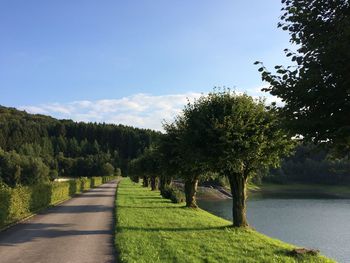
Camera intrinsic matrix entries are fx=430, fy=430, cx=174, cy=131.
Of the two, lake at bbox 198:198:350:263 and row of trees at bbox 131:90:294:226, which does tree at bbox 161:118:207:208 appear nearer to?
lake at bbox 198:198:350:263

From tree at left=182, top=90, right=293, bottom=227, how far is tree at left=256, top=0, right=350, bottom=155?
11.0m

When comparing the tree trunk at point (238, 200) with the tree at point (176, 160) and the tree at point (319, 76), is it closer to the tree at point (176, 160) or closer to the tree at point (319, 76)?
the tree at point (176, 160)

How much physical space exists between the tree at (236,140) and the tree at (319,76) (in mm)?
10963

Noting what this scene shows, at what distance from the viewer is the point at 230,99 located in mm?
24203

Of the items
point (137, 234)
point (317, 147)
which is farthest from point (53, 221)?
point (317, 147)

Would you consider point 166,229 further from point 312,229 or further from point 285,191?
point 285,191

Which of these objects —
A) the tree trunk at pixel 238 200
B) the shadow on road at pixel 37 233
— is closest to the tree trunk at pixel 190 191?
the tree trunk at pixel 238 200

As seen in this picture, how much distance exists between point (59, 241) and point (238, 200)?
990cm

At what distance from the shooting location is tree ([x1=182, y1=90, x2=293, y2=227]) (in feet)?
71.5

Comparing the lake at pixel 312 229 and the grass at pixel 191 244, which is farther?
the lake at pixel 312 229

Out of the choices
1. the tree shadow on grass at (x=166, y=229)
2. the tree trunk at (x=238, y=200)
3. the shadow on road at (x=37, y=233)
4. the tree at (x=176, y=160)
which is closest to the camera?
the shadow on road at (x=37, y=233)

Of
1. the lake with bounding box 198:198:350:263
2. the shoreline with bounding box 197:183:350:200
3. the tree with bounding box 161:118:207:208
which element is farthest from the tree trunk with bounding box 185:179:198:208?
the shoreline with bounding box 197:183:350:200

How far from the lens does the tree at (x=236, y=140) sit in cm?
2178

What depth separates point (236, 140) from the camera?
70.5 feet
